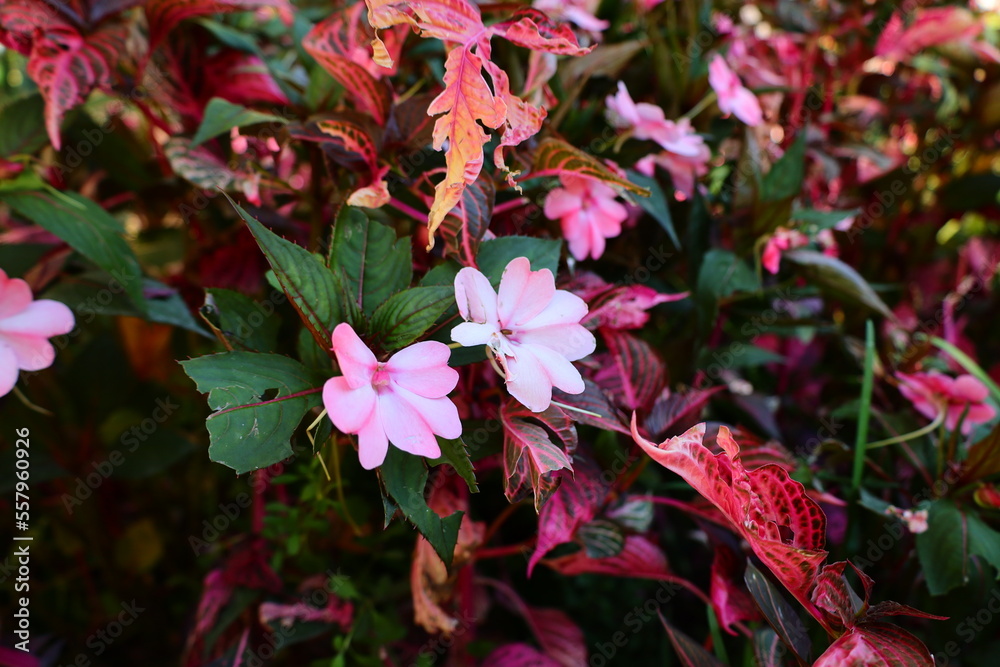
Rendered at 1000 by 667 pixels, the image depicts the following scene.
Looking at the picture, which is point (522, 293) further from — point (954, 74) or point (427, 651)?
point (954, 74)

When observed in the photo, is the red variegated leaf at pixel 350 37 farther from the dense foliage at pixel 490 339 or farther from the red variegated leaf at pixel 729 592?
the red variegated leaf at pixel 729 592

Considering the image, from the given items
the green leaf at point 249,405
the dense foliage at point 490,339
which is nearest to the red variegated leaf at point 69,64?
the dense foliage at point 490,339

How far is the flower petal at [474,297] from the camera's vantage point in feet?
1.58

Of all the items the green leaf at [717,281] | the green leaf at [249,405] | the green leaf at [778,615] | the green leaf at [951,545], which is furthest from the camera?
the green leaf at [717,281]

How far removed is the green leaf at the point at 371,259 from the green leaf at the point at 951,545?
1.88ft

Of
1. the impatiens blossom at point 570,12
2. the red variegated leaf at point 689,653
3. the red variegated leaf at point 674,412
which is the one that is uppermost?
the impatiens blossom at point 570,12

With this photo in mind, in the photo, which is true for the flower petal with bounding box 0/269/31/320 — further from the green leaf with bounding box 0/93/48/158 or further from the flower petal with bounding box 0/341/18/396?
the green leaf with bounding box 0/93/48/158

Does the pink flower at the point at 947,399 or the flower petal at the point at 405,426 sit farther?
the pink flower at the point at 947,399

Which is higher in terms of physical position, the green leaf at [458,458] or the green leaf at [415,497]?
the green leaf at [458,458]

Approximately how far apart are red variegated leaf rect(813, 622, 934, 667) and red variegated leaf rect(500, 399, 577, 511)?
0.78ft

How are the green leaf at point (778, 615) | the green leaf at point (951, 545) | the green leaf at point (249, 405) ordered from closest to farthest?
the green leaf at point (249, 405) < the green leaf at point (778, 615) < the green leaf at point (951, 545)

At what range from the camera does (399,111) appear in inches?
25.5

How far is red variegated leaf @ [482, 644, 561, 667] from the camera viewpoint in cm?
78

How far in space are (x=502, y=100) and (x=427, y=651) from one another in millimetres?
659
